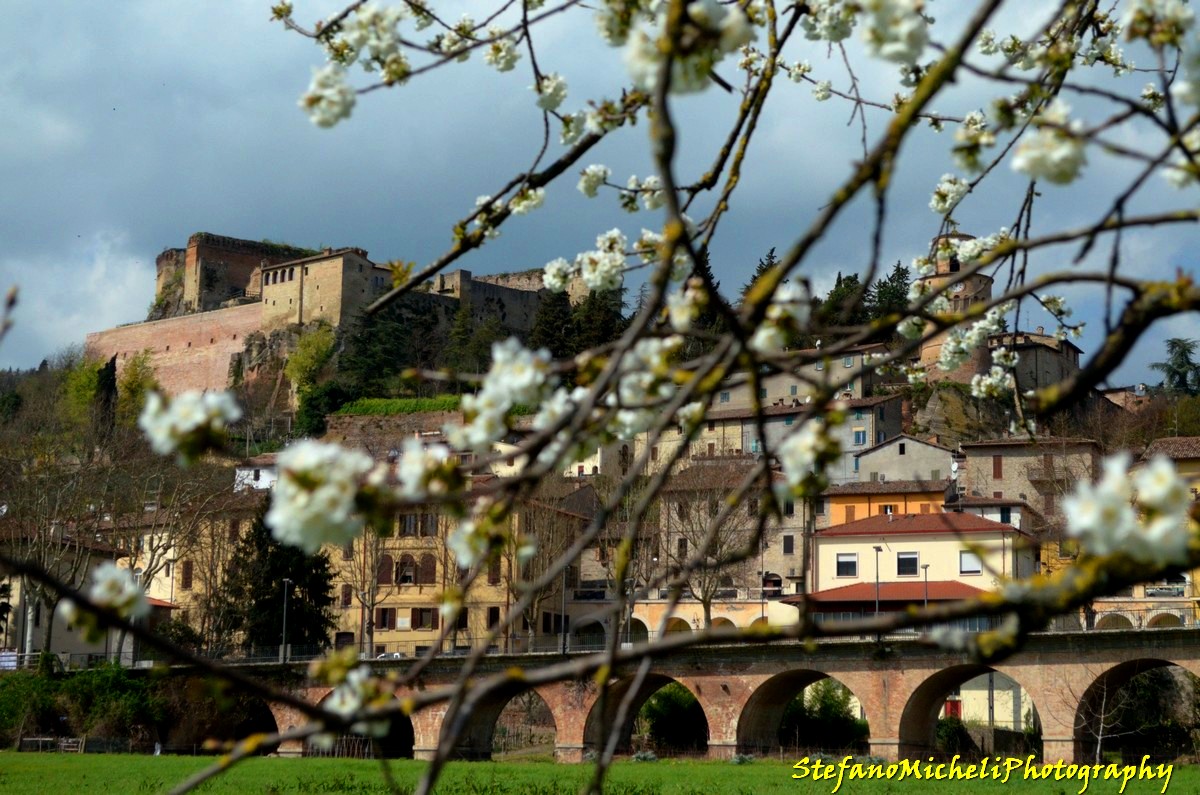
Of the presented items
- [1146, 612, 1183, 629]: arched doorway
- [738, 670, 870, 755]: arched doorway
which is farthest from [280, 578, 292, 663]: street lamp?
[1146, 612, 1183, 629]: arched doorway

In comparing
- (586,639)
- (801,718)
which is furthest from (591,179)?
(586,639)

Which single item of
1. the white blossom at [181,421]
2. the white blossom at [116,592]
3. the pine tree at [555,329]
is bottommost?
the white blossom at [116,592]

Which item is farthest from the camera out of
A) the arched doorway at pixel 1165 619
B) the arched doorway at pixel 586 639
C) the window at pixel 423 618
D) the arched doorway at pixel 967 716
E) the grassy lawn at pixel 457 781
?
the window at pixel 423 618

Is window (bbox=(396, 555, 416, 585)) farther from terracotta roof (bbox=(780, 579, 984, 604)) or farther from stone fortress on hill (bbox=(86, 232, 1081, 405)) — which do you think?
stone fortress on hill (bbox=(86, 232, 1081, 405))

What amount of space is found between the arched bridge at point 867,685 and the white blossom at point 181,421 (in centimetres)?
3020

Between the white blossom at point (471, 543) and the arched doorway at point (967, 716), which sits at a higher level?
the white blossom at point (471, 543)

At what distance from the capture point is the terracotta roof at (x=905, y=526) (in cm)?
4525

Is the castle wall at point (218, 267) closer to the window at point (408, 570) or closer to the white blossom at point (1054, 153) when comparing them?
the window at point (408, 570)

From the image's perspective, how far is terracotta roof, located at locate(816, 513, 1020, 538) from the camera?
45.2 m

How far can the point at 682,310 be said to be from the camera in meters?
3.63

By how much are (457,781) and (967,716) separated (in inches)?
961

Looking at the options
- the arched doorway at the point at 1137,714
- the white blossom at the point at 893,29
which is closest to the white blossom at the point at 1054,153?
the white blossom at the point at 893,29

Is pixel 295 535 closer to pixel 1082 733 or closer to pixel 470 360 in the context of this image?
pixel 1082 733

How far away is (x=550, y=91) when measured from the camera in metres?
4.97
